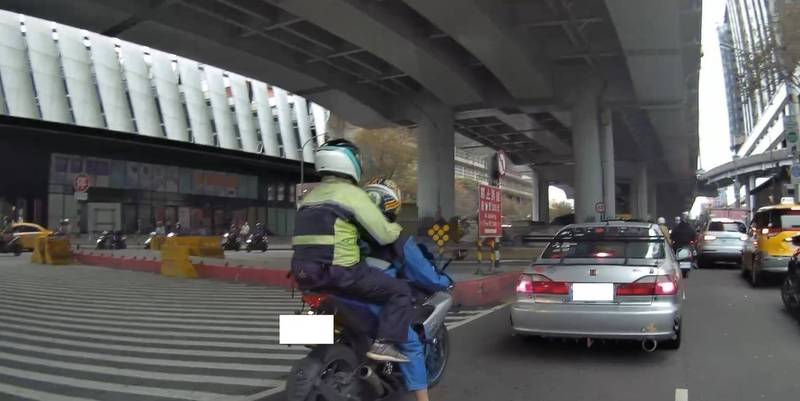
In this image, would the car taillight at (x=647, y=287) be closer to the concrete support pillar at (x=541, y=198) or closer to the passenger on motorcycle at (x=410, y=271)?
the passenger on motorcycle at (x=410, y=271)

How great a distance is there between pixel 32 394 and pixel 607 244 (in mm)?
6219

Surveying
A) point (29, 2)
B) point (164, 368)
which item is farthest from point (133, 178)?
point (164, 368)

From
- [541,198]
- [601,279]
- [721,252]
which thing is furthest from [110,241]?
[541,198]

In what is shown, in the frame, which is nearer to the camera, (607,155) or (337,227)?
(337,227)

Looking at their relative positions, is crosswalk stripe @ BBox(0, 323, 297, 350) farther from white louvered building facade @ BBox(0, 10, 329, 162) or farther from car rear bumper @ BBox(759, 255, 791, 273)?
white louvered building facade @ BBox(0, 10, 329, 162)

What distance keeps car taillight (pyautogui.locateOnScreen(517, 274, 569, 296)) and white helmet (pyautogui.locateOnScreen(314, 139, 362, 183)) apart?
9.97 ft

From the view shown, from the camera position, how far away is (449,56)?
26.0 metres

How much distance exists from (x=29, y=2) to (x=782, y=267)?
2066 centimetres

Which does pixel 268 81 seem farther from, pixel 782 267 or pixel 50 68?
pixel 782 267

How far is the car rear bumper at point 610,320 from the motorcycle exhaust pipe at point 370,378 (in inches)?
109

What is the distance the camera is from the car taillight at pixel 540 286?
667 centimetres

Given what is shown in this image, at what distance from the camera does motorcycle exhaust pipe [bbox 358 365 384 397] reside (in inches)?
172

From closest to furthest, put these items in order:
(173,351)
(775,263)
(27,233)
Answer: (173,351) < (775,263) < (27,233)

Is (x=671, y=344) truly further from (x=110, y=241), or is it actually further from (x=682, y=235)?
(x=110, y=241)
